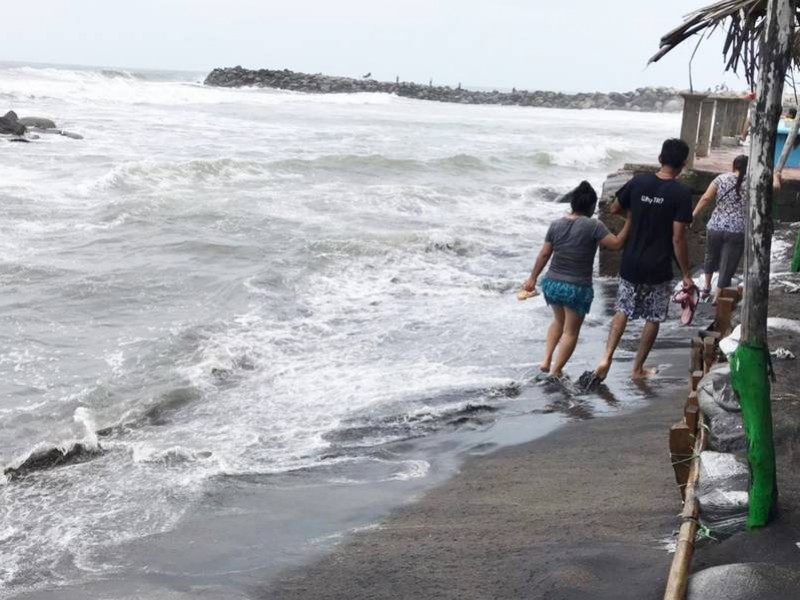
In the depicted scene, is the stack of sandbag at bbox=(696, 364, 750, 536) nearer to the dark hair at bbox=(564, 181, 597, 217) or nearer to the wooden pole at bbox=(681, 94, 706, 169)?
the dark hair at bbox=(564, 181, 597, 217)

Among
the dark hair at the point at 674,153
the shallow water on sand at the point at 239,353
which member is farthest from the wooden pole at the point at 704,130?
the dark hair at the point at 674,153

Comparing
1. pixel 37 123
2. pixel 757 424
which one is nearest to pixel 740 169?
pixel 757 424

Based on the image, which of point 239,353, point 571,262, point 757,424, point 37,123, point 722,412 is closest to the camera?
point 757,424

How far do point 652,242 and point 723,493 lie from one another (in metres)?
3.36

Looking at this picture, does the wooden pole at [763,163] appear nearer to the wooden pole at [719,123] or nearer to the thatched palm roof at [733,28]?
the thatched palm roof at [733,28]

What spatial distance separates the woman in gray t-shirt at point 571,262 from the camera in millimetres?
7340

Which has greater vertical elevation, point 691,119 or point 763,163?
point 691,119

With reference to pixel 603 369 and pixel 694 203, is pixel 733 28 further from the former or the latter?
pixel 694 203

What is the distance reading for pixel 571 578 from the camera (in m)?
3.96

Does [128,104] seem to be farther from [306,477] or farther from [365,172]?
[306,477]

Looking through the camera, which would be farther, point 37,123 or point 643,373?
point 37,123

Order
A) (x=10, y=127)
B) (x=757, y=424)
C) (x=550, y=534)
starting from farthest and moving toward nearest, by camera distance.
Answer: (x=10, y=127) → (x=550, y=534) → (x=757, y=424)

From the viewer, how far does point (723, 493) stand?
4.06 metres

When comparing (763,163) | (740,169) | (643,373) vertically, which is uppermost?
(763,163)
